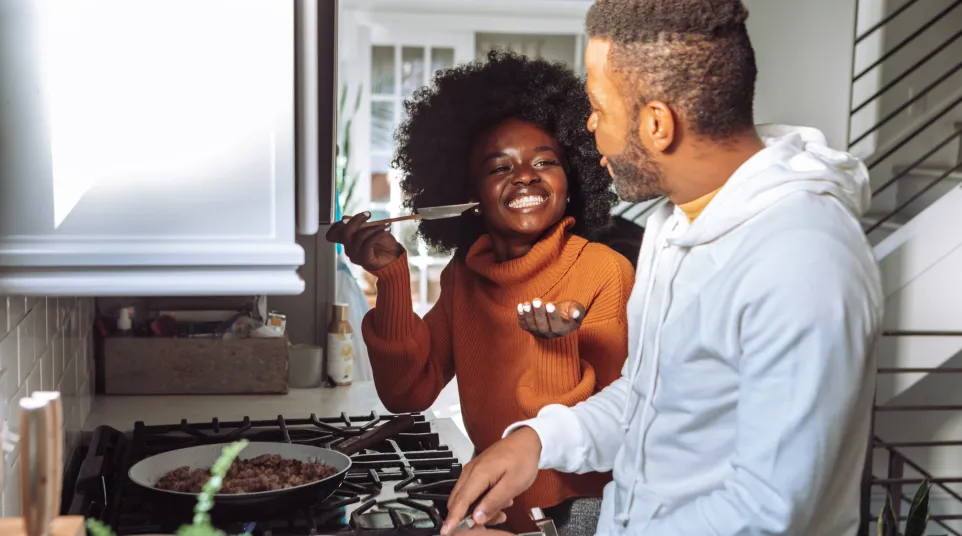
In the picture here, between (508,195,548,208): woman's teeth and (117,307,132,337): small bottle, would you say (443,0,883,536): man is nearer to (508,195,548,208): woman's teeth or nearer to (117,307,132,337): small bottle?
(508,195,548,208): woman's teeth

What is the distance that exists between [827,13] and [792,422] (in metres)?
2.28

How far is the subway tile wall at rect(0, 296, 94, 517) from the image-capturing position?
1166mm

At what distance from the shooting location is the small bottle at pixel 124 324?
7.39ft

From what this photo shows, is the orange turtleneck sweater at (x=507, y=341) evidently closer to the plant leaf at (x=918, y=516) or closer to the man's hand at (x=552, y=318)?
the man's hand at (x=552, y=318)

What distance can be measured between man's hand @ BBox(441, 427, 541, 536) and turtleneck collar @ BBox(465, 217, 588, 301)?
0.50m

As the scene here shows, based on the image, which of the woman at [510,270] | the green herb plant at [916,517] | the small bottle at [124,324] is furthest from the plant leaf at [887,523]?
the small bottle at [124,324]

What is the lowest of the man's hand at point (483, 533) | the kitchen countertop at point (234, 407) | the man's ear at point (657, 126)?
the kitchen countertop at point (234, 407)

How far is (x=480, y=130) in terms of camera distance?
1.92 m

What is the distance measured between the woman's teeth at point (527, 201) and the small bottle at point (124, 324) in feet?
3.37

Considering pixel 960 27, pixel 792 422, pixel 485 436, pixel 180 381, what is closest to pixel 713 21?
pixel 792 422

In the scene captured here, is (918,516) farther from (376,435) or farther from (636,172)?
(636,172)

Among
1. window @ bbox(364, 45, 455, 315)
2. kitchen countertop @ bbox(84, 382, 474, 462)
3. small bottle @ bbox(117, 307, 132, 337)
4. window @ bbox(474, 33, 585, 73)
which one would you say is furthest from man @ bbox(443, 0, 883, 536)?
window @ bbox(474, 33, 585, 73)

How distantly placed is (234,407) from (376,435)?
54 centimetres

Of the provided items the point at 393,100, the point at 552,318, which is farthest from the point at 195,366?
the point at 393,100
